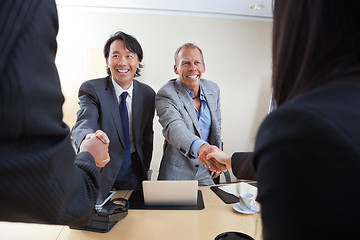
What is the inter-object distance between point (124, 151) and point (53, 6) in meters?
1.75

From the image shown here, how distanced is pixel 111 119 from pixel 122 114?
0.14 m

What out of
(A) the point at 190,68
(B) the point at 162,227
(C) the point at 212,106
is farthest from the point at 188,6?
(B) the point at 162,227

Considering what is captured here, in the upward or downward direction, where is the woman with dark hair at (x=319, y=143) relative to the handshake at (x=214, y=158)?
upward

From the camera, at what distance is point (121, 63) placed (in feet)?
7.88

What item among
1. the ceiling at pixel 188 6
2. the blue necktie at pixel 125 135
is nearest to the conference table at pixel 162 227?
the blue necktie at pixel 125 135

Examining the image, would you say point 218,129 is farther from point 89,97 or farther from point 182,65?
point 89,97

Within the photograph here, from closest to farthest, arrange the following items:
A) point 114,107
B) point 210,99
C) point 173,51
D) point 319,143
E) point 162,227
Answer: point 319,143 → point 162,227 → point 114,107 → point 210,99 → point 173,51

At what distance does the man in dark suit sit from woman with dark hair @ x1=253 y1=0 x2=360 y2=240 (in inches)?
72.4

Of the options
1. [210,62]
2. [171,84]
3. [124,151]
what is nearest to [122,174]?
[124,151]

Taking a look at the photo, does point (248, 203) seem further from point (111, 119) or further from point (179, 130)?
point (111, 119)

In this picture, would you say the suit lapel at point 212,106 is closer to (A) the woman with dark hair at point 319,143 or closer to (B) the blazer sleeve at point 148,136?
(B) the blazer sleeve at point 148,136

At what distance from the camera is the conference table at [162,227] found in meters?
1.23

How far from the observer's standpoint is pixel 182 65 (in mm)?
2510

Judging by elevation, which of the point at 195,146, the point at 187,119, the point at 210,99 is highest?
the point at 210,99
